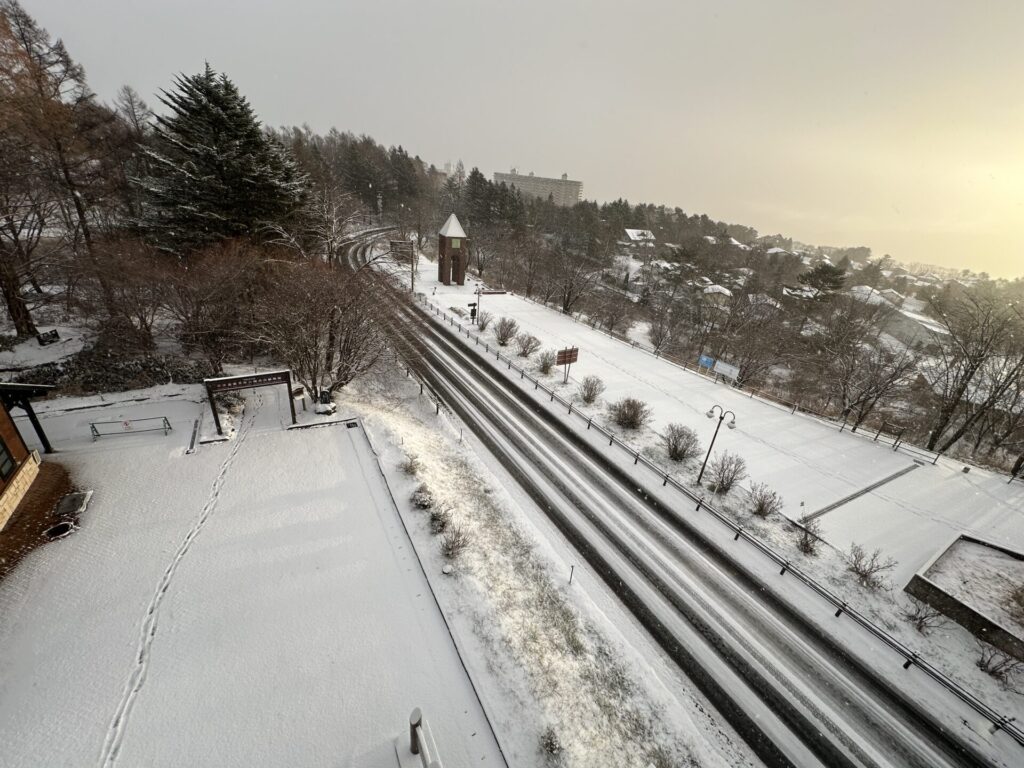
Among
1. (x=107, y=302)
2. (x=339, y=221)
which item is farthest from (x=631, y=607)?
(x=107, y=302)

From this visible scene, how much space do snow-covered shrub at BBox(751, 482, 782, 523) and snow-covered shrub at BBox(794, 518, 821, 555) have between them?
105cm

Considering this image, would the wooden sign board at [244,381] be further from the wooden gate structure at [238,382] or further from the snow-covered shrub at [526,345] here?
the snow-covered shrub at [526,345]

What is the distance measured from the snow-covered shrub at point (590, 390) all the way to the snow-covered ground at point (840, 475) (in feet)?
2.48

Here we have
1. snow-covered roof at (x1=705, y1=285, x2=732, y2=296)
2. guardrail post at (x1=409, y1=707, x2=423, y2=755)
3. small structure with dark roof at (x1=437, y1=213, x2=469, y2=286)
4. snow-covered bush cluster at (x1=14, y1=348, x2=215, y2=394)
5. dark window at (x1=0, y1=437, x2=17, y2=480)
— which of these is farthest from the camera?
snow-covered roof at (x1=705, y1=285, x2=732, y2=296)

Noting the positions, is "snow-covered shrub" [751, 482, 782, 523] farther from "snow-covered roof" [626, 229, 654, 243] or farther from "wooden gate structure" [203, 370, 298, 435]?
"snow-covered roof" [626, 229, 654, 243]

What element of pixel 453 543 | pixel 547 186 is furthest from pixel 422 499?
pixel 547 186

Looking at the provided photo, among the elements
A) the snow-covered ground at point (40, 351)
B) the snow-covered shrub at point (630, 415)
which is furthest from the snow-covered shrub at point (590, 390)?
the snow-covered ground at point (40, 351)

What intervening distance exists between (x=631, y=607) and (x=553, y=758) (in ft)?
16.2

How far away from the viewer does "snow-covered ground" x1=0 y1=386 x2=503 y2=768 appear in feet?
23.9

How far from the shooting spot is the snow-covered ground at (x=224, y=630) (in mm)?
7281

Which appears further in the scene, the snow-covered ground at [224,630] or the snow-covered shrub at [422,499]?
the snow-covered shrub at [422,499]

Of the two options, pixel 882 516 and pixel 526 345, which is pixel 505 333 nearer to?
pixel 526 345

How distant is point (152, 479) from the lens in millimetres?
13094

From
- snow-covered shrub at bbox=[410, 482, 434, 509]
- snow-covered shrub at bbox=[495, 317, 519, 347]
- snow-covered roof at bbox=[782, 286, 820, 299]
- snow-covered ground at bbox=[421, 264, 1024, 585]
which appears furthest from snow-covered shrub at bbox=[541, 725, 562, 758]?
snow-covered roof at bbox=[782, 286, 820, 299]
